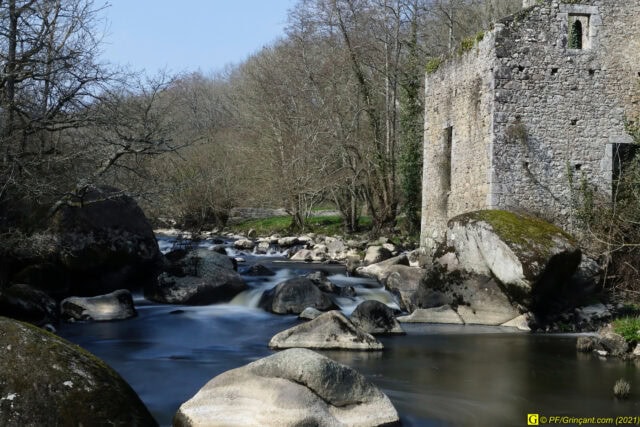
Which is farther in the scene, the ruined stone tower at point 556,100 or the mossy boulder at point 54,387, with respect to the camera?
the ruined stone tower at point 556,100

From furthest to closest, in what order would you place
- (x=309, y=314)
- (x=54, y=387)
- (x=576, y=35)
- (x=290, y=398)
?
(x=576, y=35) < (x=309, y=314) < (x=290, y=398) < (x=54, y=387)

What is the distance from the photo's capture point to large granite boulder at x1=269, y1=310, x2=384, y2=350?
9.83m

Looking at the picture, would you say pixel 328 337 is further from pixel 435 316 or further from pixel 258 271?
pixel 258 271

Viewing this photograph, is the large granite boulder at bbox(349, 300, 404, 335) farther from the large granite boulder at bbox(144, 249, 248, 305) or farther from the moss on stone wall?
the large granite boulder at bbox(144, 249, 248, 305)

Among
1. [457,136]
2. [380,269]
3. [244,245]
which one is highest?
[457,136]

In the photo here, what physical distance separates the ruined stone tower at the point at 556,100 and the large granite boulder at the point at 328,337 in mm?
5658

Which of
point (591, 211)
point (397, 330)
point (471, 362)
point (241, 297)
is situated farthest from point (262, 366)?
point (591, 211)

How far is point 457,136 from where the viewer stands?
53.7 feet

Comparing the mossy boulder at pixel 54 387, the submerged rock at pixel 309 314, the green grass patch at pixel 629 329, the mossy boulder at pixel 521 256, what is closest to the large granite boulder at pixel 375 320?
the submerged rock at pixel 309 314

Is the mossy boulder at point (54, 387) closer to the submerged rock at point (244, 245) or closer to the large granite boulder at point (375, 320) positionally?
the large granite boulder at point (375, 320)

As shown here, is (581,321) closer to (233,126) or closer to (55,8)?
(55,8)

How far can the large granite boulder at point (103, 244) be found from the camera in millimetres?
13117

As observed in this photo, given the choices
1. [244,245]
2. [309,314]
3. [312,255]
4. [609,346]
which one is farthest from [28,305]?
[244,245]

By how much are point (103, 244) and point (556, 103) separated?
9.42 metres
